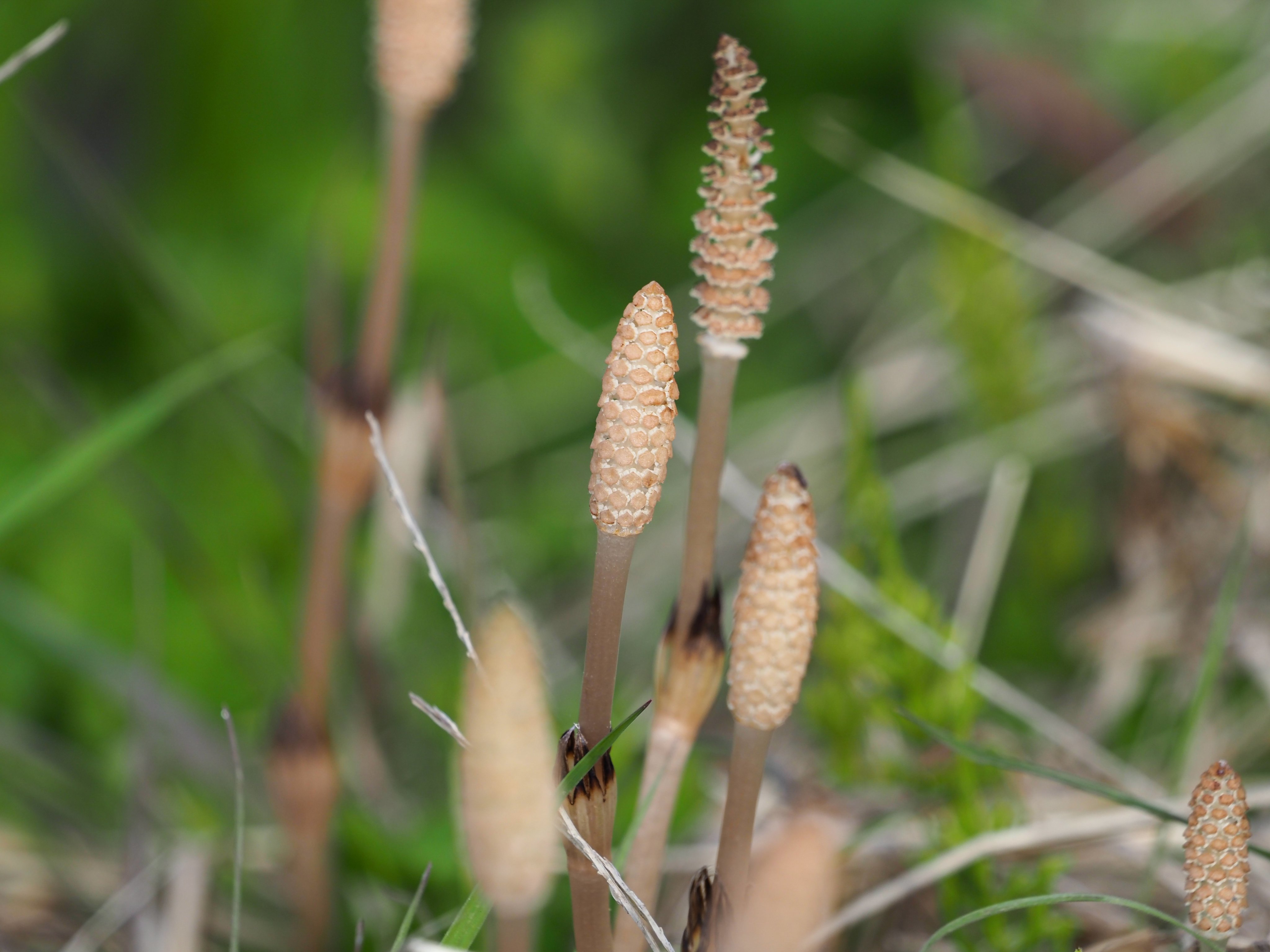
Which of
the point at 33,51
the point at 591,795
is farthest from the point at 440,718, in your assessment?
the point at 33,51

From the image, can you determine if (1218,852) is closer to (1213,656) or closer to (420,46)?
(1213,656)

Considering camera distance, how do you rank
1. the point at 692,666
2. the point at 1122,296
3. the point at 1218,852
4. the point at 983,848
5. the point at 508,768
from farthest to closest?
the point at 1122,296
the point at 983,848
the point at 692,666
the point at 1218,852
the point at 508,768

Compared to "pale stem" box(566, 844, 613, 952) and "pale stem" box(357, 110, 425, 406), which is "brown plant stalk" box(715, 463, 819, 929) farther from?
"pale stem" box(357, 110, 425, 406)

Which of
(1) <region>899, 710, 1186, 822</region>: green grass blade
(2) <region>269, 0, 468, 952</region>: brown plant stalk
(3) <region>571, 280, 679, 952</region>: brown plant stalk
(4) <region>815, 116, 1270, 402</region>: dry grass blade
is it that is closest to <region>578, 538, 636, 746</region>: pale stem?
(3) <region>571, 280, 679, 952</region>: brown plant stalk

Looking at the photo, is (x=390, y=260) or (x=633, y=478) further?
(x=390, y=260)

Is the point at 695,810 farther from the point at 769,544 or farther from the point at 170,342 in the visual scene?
the point at 170,342

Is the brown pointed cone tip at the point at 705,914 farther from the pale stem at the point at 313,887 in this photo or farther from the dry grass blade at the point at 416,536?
the pale stem at the point at 313,887

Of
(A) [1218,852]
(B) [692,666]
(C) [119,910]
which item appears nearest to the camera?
(A) [1218,852]

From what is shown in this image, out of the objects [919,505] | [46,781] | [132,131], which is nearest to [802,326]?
[919,505]
